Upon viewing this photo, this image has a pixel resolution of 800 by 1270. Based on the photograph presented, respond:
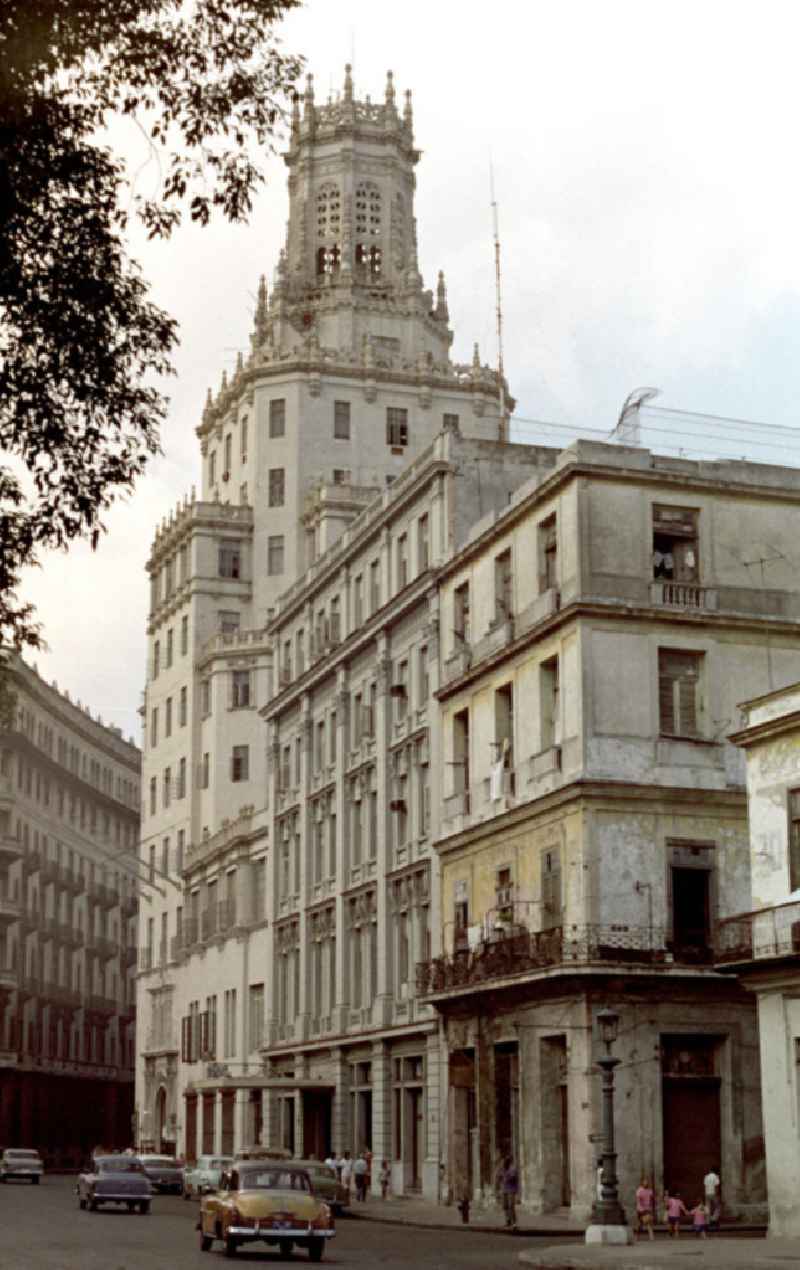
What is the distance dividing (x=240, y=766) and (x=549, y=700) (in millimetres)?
44280

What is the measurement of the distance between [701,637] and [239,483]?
53943 mm

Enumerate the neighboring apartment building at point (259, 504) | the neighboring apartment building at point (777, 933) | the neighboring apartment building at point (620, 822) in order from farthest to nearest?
the neighboring apartment building at point (259, 504), the neighboring apartment building at point (620, 822), the neighboring apartment building at point (777, 933)

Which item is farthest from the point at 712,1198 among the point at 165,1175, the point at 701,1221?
the point at 165,1175

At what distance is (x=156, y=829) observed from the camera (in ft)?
337

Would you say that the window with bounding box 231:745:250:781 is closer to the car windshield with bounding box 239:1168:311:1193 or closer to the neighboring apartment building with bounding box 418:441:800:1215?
the neighboring apartment building with bounding box 418:441:800:1215

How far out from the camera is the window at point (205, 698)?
94.6 meters

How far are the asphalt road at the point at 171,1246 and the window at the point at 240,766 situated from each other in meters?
42.0

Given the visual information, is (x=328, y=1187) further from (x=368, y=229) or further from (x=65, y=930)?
(x=65, y=930)

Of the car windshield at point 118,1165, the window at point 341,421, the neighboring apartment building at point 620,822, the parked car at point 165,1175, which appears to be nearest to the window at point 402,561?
the neighboring apartment building at point 620,822

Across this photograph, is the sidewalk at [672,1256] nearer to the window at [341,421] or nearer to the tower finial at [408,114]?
the window at [341,421]

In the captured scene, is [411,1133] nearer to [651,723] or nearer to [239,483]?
[651,723]

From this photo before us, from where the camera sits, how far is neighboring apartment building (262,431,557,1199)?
5838cm

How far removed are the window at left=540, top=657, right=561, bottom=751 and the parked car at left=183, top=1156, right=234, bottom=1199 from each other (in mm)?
17239

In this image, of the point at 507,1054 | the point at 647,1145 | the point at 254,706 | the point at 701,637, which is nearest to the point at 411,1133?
the point at 507,1054
